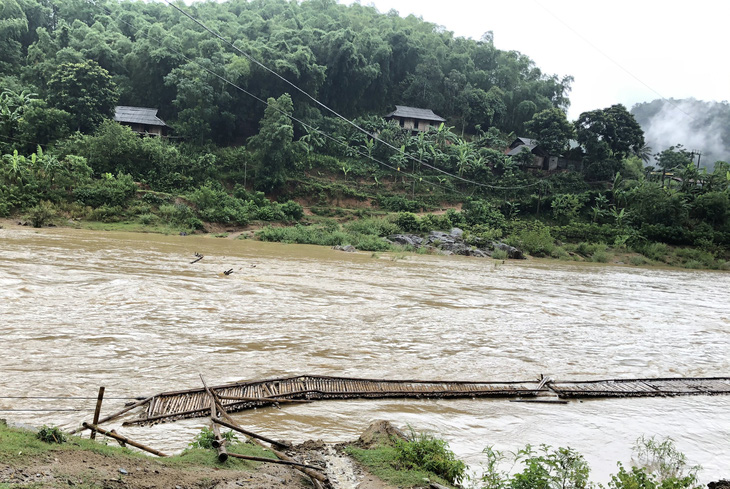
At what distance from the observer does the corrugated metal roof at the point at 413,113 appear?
4562 centimetres

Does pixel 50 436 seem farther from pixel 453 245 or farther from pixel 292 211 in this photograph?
pixel 292 211

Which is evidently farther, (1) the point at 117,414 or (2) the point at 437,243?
(2) the point at 437,243

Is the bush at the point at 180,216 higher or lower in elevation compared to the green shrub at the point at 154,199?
lower

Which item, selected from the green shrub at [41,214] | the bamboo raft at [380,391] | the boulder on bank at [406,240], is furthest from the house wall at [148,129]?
the bamboo raft at [380,391]

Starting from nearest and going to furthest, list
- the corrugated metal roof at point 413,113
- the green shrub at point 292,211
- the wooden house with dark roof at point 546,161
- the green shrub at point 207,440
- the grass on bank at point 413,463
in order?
the grass on bank at point 413,463 < the green shrub at point 207,440 < the green shrub at point 292,211 < the wooden house with dark roof at point 546,161 < the corrugated metal roof at point 413,113

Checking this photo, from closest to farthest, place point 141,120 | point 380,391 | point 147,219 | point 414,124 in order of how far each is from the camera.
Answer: point 380,391, point 147,219, point 141,120, point 414,124

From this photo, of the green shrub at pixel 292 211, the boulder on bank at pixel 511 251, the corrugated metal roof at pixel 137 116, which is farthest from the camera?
the corrugated metal roof at pixel 137 116

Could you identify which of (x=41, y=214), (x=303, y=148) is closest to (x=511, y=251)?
(x=303, y=148)

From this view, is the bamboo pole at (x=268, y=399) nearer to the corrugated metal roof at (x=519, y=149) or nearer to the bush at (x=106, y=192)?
the bush at (x=106, y=192)

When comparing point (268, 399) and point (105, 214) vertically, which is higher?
point (268, 399)

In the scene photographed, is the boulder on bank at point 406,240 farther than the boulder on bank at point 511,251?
No

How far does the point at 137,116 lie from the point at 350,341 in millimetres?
34504

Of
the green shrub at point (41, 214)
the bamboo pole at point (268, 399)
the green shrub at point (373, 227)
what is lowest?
the green shrub at point (41, 214)

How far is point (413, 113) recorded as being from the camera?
4644 cm
